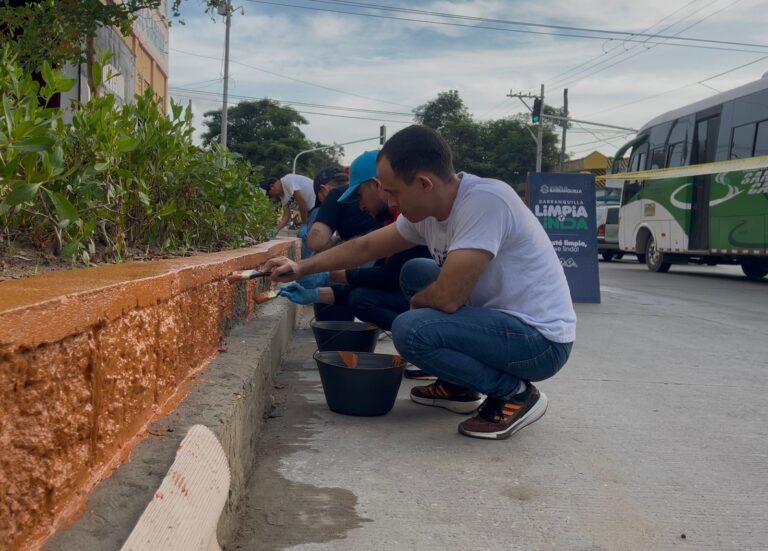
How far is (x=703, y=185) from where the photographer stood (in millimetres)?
13312

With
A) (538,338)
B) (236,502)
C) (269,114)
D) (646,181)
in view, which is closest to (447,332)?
(538,338)

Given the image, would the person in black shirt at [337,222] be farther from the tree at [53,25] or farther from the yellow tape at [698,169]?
the yellow tape at [698,169]

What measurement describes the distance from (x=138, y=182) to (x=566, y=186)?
7.07 metres

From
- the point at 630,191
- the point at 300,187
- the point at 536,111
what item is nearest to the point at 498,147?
the point at 536,111

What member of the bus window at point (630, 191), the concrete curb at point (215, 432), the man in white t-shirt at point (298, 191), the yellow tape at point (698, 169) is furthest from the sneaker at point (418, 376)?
the bus window at point (630, 191)

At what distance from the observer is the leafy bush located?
2.11 metres

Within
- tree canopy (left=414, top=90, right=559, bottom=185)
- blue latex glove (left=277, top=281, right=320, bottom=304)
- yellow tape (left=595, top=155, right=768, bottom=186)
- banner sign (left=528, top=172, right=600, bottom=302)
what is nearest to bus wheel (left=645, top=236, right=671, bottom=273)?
yellow tape (left=595, top=155, right=768, bottom=186)

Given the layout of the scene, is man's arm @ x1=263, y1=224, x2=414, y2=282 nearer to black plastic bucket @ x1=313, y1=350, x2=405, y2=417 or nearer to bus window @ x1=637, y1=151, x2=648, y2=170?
black plastic bucket @ x1=313, y1=350, x2=405, y2=417

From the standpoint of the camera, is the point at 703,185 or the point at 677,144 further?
the point at 677,144

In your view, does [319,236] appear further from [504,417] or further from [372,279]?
[504,417]

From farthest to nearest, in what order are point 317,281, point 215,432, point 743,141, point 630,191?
1. point 630,191
2. point 743,141
3. point 317,281
4. point 215,432

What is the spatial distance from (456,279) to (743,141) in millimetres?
11171

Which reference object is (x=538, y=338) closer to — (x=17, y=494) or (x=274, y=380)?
(x=274, y=380)

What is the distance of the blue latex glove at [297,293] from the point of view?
3522 mm
